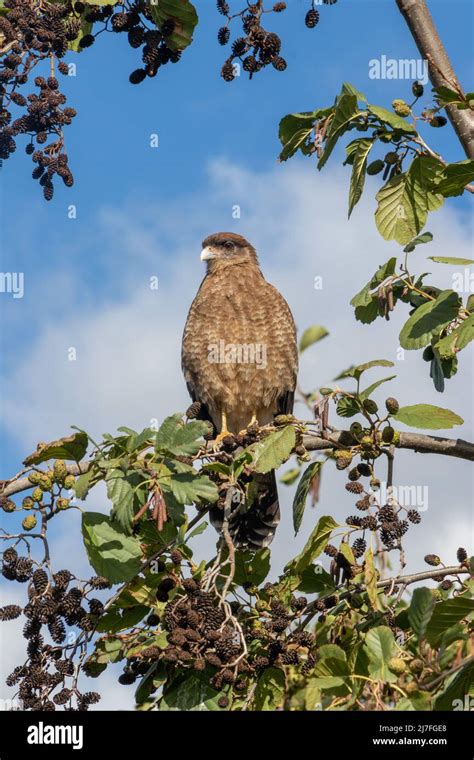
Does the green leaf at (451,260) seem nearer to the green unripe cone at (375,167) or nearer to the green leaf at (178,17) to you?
the green unripe cone at (375,167)

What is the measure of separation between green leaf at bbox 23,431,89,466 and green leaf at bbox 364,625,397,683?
1.28m

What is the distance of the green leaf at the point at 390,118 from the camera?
4180 millimetres

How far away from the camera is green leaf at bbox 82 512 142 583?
378 centimetres

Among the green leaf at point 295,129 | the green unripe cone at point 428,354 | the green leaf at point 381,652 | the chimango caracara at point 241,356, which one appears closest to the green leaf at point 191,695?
the green leaf at point 381,652

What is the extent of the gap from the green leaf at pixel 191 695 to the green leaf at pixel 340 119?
212 cm

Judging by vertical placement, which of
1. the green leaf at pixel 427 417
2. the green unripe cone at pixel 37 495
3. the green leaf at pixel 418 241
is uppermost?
the green leaf at pixel 418 241

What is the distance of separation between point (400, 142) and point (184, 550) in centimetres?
192

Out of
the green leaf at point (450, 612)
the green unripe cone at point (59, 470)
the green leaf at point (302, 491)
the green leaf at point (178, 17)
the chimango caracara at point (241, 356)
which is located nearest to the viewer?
the green leaf at point (450, 612)

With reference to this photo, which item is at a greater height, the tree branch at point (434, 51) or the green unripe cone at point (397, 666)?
the tree branch at point (434, 51)

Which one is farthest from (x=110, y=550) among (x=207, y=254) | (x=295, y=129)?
(x=207, y=254)

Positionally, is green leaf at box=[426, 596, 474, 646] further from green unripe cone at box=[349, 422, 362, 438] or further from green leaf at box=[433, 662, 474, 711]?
green unripe cone at box=[349, 422, 362, 438]

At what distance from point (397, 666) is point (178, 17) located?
305cm

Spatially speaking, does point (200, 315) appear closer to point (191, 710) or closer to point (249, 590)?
point (249, 590)

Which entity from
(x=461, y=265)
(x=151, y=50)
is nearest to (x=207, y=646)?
(x=461, y=265)
